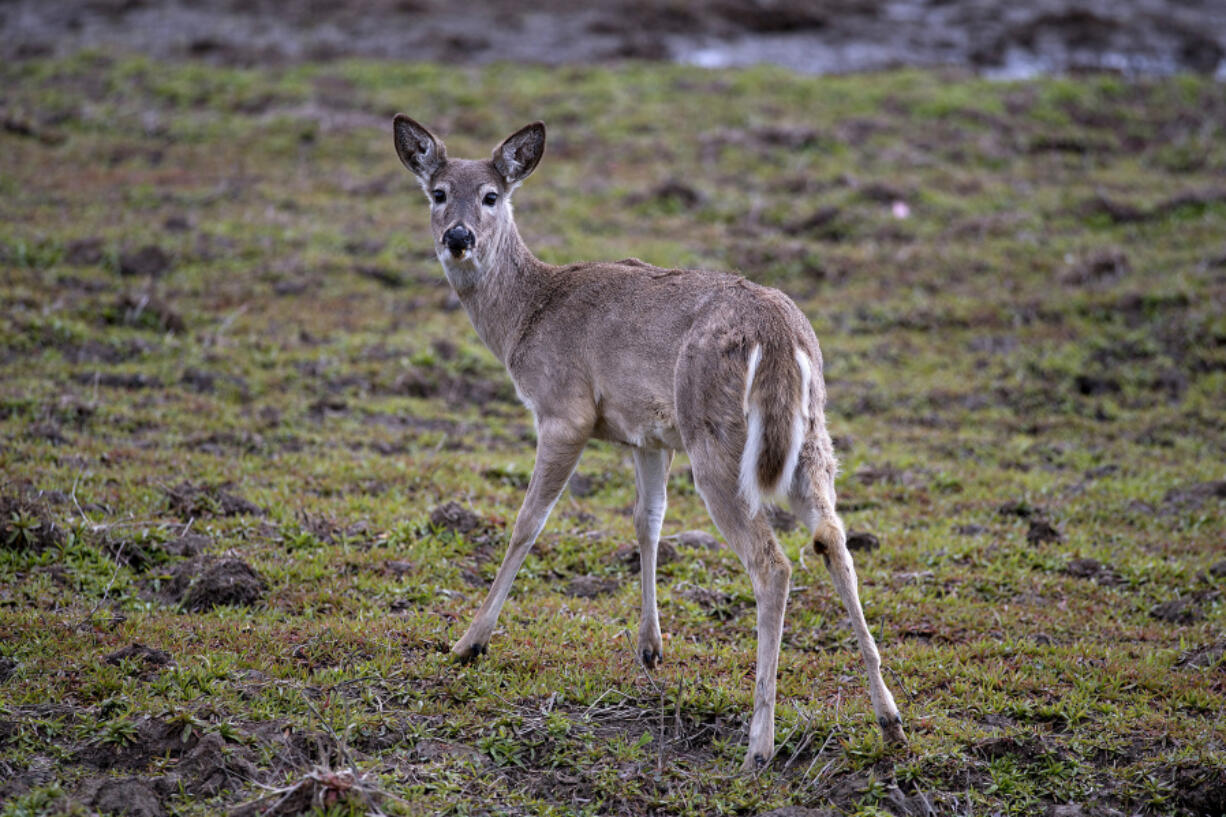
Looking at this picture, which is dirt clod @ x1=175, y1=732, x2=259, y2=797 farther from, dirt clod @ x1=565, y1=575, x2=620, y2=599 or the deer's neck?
the deer's neck

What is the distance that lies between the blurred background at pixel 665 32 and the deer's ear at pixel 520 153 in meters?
16.1

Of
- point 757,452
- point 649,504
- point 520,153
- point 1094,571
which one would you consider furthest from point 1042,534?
point 520,153

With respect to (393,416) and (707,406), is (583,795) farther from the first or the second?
(393,416)

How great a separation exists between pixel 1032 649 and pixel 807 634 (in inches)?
51.6

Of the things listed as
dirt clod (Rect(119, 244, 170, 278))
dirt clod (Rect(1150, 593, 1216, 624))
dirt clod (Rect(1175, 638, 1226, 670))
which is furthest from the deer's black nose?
dirt clod (Rect(119, 244, 170, 278))

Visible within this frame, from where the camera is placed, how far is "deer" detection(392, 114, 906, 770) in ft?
17.9

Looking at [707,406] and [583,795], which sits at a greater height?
[707,406]

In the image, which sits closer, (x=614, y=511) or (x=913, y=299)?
(x=614, y=511)

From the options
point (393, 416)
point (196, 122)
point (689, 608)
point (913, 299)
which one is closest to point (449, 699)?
point (689, 608)

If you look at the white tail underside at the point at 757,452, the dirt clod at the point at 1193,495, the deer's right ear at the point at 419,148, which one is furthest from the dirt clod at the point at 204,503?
the dirt clod at the point at 1193,495

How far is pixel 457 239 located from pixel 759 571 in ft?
8.63

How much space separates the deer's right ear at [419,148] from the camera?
7.27 meters

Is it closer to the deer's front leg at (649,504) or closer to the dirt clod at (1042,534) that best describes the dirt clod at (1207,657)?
the dirt clod at (1042,534)

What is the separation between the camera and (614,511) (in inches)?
354
